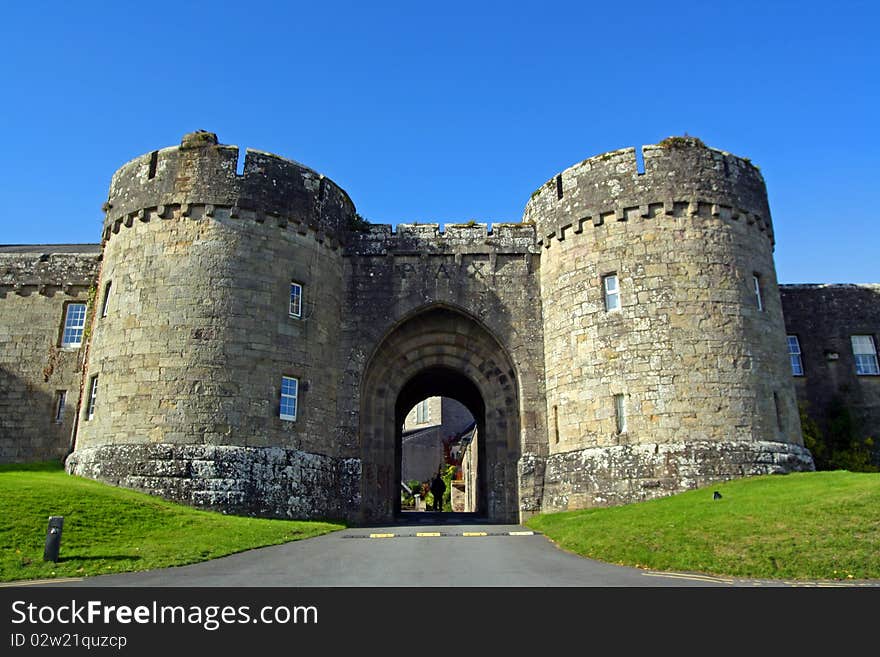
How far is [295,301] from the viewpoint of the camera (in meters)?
20.8

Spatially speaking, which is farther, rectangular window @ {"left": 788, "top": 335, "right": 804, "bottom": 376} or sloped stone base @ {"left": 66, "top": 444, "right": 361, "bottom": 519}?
rectangular window @ {"left": 788, "top": 335, "right": 804, "bottom": 376}

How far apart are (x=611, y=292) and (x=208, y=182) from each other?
12.2 meters

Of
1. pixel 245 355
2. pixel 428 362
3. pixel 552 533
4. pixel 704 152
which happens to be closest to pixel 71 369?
pixel 245 355

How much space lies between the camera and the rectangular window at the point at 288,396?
19538 mm

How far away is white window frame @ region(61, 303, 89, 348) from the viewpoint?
937 inches

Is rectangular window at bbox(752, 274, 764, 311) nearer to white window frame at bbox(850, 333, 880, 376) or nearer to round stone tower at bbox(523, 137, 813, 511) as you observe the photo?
round stone tower at bbox(523, 137, 813, 511)

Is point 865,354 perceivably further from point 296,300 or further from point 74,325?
point 74,325

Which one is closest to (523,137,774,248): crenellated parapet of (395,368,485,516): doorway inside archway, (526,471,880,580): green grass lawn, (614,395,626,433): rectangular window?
(614,395,626,433): rectangular window

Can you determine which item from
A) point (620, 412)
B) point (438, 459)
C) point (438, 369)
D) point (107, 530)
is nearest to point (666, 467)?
point (620, 412)

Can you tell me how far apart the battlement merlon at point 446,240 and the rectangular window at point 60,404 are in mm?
10774

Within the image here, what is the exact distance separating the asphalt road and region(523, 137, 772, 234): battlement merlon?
10.6 metres

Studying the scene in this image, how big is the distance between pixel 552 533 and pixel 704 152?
12112 millimetres

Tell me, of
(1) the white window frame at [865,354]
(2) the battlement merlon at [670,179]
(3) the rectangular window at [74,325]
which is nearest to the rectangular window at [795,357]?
(1) the white window frame at [865,354]

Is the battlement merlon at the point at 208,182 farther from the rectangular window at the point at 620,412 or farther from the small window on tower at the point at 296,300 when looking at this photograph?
the rectangular window at the point at 620,412
